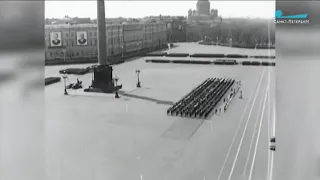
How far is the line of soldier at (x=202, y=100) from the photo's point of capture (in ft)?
10.8

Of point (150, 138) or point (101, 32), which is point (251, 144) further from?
point (101, 32)

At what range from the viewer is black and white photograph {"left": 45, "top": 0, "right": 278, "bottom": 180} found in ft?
Result: 6.98

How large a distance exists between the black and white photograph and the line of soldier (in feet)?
0.04

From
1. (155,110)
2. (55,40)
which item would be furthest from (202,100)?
(55,40)

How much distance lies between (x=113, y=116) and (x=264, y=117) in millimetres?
1413

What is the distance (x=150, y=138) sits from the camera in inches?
105

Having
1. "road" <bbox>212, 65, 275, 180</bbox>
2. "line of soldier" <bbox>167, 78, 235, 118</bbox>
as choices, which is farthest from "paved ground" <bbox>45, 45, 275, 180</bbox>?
"line of soldier" <bbox>167, 78, 235, 118</bbox>

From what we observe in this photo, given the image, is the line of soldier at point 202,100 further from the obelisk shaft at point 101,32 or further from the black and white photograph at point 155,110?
the obelisk shaft at point 101,32

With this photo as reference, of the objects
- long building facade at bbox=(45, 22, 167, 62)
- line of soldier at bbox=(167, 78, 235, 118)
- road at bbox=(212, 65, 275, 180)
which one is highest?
long building facade at bbox=(45, 22, 167, 62)

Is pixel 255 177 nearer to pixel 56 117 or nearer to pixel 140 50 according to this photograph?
pixel 56 117

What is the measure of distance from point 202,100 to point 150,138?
118cm

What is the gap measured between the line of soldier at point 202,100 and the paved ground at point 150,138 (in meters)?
0.12

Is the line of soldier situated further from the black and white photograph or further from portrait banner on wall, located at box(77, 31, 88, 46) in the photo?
portrait banner on wall, located at box(77, 31, 88, 46)

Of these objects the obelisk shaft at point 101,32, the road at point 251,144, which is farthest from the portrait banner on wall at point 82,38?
the road at point 251,144
